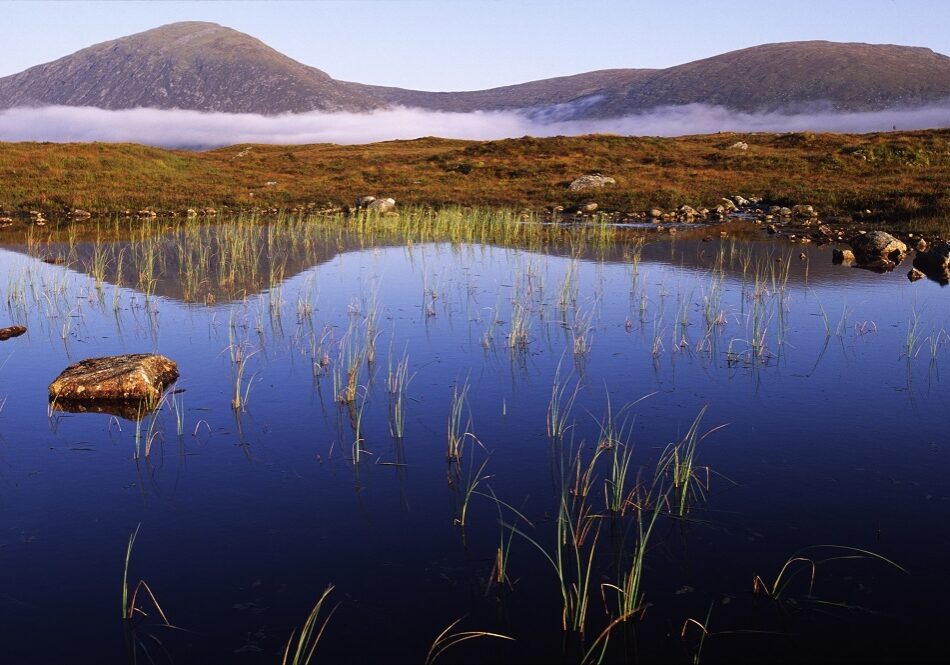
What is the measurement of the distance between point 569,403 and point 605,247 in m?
14.6

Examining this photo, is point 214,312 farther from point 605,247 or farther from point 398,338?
point 605,247

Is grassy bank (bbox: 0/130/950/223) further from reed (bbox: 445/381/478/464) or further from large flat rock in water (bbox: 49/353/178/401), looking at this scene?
large flat rock in water (bbox: 49/353/178/401)

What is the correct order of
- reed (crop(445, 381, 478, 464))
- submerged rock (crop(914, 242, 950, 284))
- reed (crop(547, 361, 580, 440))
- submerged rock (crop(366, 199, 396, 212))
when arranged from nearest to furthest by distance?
reed (crop(445, 381, 478, 464))
reed (crop(547, 361, 580, 440))
submerged rock (crop(914, 242, 950, 284))
submerged rock (crop(366, 199, 396, 212))

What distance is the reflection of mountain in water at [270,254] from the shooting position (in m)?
16.7

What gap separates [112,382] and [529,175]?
43095mm

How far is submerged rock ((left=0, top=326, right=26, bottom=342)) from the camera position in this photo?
39.7 ft

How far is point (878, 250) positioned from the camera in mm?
20719

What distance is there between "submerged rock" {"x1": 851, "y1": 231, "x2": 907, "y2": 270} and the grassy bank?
26.6 feet

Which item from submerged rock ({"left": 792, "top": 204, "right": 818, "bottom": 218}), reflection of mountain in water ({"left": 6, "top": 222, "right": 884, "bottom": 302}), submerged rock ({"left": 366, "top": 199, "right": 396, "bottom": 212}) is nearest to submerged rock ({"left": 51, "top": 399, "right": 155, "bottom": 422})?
reflection of mountain in water ({"left": 6, "top": 222, "right": 884, "bottom": 302})

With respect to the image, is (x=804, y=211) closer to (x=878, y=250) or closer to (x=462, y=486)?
(x=878, y=250)

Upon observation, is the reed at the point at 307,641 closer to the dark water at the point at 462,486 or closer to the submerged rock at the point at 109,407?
the dark water at the point at 462,486

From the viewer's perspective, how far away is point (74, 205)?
36.2 m

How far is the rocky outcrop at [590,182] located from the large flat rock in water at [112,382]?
35101 mm

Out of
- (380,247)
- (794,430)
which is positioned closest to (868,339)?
(794,430)
